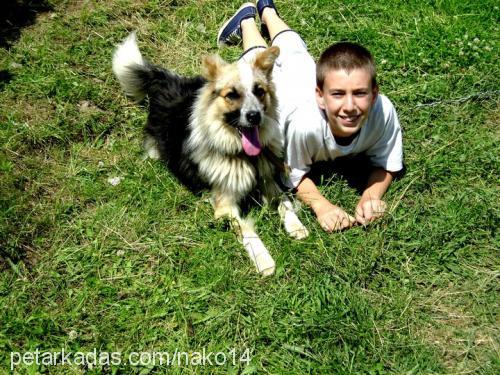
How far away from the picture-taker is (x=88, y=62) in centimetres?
468

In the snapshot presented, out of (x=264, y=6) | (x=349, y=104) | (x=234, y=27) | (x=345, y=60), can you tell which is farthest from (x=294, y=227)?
(x=264, y=6)

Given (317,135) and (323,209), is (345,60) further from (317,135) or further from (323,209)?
(323,209)

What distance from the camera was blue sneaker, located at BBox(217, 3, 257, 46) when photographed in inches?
189

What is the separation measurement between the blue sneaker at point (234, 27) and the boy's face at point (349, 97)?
1998 millimetres

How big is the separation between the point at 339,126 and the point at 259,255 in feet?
3.58

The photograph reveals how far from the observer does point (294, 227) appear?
3320 mm

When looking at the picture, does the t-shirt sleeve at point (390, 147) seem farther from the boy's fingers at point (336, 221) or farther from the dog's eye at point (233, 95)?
the dog's eye at point (233, 95)

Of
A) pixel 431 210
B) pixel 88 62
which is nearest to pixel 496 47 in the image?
pixel 431 210

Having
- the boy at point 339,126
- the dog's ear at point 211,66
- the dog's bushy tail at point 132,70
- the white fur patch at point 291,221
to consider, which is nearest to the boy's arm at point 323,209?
the boy at point 339,126

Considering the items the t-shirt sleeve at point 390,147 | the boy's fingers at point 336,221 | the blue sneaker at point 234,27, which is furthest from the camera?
the blue sneaker at point 234,27

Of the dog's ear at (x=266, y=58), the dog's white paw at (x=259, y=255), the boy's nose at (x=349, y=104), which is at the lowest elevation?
the dog's white paw at (x=259, y=255)

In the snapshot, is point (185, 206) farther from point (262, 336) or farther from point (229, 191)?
point (262, 336)

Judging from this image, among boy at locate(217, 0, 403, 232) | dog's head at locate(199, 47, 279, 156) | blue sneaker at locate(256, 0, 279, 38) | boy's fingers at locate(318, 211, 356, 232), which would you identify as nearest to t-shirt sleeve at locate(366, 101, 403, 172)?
boy at locate(217, 0, 403, 232)

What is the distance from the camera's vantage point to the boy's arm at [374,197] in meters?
3.31
